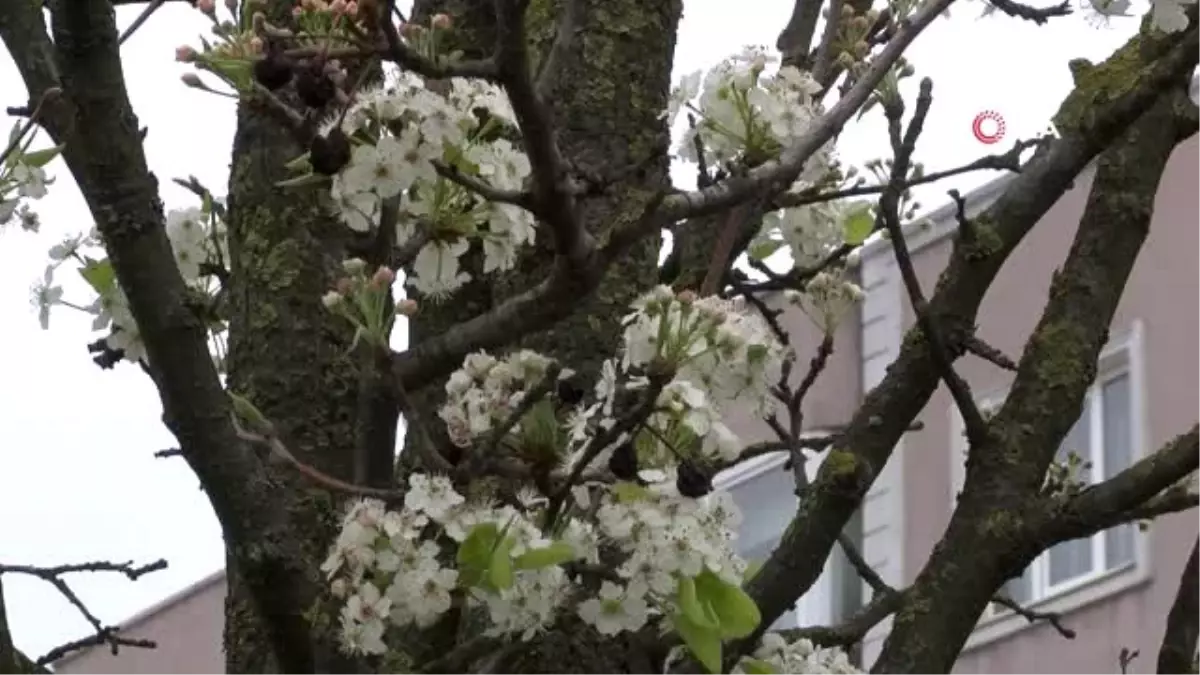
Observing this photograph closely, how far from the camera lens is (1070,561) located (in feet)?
29.0

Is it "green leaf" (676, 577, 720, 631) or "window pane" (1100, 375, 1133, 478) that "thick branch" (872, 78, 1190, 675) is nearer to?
"green leaf" (676, 577, 720, 631)

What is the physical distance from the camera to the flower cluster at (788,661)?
2064mm

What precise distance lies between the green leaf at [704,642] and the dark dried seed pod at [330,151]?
50 centimetres

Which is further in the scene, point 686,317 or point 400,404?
point 400,404

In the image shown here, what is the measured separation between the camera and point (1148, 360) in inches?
333

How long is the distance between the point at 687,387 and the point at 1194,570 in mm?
1334

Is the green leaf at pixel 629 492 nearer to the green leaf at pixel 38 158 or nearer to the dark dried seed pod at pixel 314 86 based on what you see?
the dark dried seed pod at pixel 314 86

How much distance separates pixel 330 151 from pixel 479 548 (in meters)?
0.36

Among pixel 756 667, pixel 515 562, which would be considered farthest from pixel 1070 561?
pixel 515 562

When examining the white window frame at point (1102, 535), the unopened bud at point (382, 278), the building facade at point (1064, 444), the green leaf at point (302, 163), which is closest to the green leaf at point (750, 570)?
the unopened bud at point (382, 278)

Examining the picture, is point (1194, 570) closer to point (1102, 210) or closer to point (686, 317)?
point (1102, 210)

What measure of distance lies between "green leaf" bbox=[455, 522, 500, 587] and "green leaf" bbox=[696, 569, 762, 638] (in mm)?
185

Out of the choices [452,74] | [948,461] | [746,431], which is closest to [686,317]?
[452,74]

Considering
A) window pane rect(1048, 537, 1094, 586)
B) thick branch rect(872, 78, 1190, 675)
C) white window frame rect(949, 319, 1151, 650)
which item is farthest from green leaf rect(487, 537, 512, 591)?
window pane rect(1048, 537, 1094, 586)
